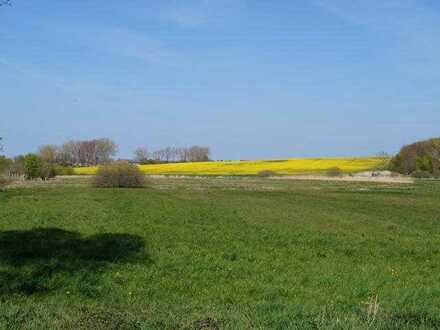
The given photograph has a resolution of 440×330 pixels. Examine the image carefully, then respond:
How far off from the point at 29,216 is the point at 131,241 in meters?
8.07

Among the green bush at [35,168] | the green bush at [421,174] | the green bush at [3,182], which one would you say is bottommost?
the green bush at [421,174]

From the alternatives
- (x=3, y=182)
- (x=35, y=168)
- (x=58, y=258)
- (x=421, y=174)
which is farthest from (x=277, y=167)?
(x=58, y=258)

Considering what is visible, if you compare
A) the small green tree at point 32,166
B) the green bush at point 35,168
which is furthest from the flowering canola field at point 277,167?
the small green tree at point 32,166

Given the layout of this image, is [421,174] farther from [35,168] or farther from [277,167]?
[35,168]

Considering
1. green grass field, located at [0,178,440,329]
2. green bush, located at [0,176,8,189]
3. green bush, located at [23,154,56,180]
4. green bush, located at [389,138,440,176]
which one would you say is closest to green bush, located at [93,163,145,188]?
green bush, located at [0,176,8,189]

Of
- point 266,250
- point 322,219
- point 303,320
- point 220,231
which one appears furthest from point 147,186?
point 303,320

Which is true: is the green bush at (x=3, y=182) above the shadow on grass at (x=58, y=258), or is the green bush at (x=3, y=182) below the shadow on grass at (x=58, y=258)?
above

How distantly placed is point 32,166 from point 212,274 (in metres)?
66.4

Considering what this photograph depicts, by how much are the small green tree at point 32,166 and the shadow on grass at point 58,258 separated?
57.9 meters

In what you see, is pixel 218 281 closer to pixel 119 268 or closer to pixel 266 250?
pixel 119 268

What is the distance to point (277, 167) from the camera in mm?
110375

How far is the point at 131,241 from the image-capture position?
53.4 feet

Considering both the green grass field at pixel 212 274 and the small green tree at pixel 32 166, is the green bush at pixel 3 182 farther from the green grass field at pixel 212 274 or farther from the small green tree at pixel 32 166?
the green grass field at pixel 212 274

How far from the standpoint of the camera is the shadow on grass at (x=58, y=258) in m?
10.6
